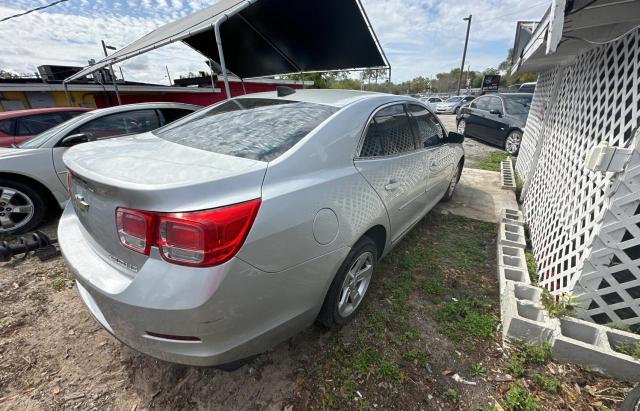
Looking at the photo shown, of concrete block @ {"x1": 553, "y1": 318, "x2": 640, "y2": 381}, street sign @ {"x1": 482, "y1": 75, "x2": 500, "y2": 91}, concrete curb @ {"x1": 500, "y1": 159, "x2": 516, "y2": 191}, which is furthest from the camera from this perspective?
street sign @ {"x1": 482, "y1": 75, "x2": 500, "y2": 91}

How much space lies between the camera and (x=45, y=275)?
2.81 meters

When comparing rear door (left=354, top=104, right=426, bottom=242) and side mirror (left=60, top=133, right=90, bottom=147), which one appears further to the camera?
side mirror (left=60, top=133, right=90, bottom=147)

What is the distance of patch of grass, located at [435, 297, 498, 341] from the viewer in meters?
2.15

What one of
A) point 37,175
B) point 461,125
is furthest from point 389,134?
point 461,125

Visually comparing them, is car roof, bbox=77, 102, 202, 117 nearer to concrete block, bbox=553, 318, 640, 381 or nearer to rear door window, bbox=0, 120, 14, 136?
rear door window, bbox=0, 120, 14, 136

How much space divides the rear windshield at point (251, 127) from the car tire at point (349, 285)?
0.88m

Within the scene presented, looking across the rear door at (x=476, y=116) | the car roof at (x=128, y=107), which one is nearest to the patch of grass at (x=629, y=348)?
the car roof at (x=128, y=107)

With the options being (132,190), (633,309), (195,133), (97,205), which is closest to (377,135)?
(195,133)

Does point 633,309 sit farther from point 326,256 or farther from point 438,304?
point 326,256

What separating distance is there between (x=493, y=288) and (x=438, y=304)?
650 millimetres

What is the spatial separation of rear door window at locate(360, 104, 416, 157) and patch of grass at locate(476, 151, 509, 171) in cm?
497

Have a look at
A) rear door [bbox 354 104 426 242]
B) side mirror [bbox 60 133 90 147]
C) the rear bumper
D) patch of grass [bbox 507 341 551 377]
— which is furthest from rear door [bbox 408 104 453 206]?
side mirror [bbox 60 133 90 147]

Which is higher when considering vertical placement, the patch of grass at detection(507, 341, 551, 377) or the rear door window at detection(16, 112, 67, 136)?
the rear door window at detection(16, 112, 67, 136)

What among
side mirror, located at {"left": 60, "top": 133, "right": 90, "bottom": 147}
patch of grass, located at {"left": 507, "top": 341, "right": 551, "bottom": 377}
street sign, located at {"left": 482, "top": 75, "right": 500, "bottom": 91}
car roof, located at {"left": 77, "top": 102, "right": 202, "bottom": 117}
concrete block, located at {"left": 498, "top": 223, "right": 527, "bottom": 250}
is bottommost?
patch of grass, located at {"left": 507, "top": 341, "right": 551, "bottom": 377}
